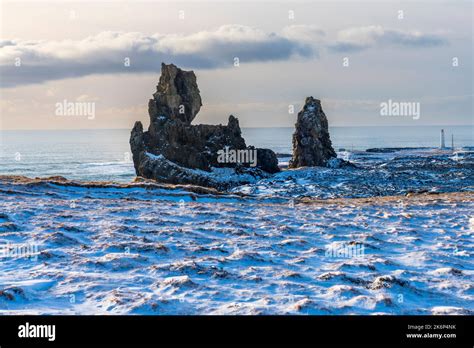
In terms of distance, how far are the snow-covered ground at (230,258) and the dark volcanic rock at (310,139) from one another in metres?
66.7

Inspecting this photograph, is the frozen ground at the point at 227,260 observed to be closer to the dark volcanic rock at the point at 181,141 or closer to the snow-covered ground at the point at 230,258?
the snow-covered ground at the point at 230,258

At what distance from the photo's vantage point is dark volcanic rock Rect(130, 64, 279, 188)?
84.2m

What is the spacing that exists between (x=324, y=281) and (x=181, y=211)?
39.6 ft

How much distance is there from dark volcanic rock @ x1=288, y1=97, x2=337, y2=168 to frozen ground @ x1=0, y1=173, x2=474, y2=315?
69159 millimetres

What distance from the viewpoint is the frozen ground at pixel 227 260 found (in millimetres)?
10844

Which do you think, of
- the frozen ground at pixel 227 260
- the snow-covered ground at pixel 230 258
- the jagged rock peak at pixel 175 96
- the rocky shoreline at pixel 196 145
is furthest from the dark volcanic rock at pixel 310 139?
the frozen ground at pixel 227 260

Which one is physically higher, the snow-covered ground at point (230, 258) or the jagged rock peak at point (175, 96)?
the jagged rock peak at point (175, 96)

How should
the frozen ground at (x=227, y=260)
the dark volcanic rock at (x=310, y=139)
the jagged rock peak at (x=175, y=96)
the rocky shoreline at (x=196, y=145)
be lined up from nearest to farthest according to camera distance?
the frozen ground at (x=227, y=260), the rocky shoreline at (x=196, y=145), the jagged rock peak at (x=175, y=96), the dark volcanic rock at (x=310, y=139)

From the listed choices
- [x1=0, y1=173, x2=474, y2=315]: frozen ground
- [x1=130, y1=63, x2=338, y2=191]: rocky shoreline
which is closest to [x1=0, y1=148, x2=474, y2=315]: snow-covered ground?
[x1=0, y1=173, x2=474, y2=315]: frozen ground

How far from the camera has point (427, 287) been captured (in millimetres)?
12414

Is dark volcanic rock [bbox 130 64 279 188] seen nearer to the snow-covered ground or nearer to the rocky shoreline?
the rocky shoreline

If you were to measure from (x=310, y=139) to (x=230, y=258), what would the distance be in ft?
271
